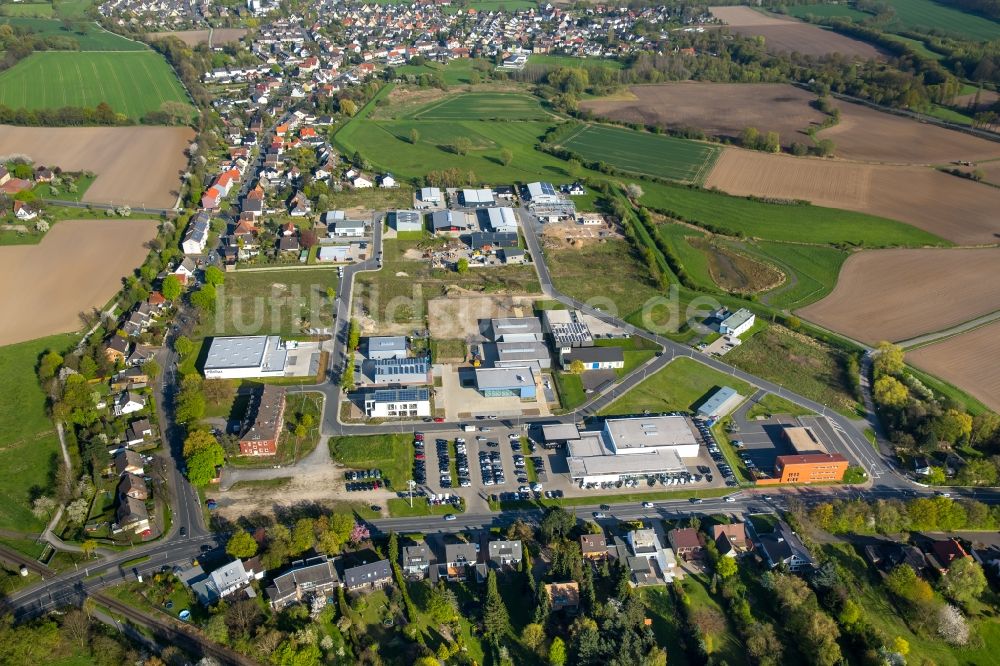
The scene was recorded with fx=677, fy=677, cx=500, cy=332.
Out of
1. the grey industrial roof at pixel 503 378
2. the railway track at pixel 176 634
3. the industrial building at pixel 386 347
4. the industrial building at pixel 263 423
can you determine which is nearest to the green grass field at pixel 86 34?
the industrial building at pixel 386 347

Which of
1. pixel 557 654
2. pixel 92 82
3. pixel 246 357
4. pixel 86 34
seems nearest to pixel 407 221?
pixel 246 357

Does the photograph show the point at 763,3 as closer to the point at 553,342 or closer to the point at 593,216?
the point at 593,216

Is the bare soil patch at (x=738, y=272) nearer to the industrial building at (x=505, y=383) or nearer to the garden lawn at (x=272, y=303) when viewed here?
the industrial building at (x=505, y=383)

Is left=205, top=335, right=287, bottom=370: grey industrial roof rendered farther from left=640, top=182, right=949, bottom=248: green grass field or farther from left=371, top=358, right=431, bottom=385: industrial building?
left=640, top=182, right=949, bottom=248: green grass field

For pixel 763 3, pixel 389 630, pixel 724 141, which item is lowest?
pixel 389 630

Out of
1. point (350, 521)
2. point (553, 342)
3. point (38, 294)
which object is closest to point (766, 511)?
point (553, 342)
